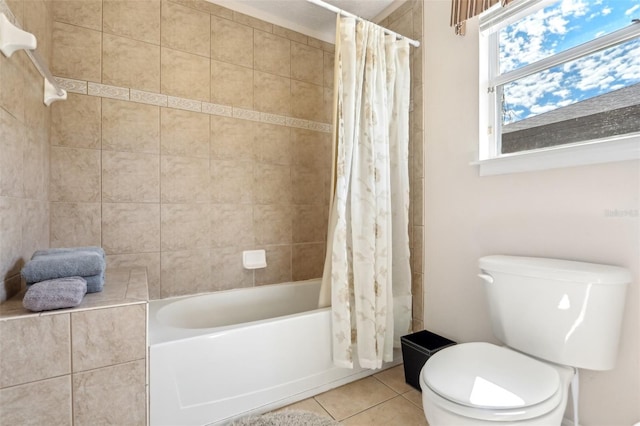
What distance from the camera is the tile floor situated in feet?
4.77

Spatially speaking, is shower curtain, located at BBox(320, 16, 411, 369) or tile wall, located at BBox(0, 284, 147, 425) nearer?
tile wall, located at BBox(0, 284, 147, 425)

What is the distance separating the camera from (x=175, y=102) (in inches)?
75.6

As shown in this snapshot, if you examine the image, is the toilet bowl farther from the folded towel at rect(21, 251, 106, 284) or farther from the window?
the folded towel at rect(21, 251, 106, 284)

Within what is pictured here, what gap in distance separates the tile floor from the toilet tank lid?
83 cm

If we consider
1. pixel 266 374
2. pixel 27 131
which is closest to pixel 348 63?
pixel 27 131

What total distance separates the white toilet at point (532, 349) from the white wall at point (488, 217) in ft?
0.40

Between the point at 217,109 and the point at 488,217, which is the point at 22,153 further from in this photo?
the point at 488,217

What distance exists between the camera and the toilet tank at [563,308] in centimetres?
107

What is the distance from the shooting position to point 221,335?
1.36 m

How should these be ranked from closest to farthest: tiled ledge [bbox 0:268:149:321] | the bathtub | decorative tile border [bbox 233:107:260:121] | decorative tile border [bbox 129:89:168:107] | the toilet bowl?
the toilet bowl < tiled ledge [bbox 0:268:149:321] < the bathtub < decorative tile border [bbox 129:89:168:107] < decorative tile border [bbox 233:107:260:121]

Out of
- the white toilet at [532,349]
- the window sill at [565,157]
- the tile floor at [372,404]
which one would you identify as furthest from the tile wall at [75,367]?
the window sill at [565,157]

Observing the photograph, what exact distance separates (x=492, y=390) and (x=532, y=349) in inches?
16.6

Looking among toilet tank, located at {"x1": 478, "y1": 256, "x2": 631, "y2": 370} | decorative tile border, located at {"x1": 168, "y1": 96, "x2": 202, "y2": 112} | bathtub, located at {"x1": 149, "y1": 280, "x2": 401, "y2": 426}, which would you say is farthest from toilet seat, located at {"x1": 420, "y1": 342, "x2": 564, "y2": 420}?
decorative tile border, located at {"x1": 168, "y1": 96, "x2": 202, "y2": 112}

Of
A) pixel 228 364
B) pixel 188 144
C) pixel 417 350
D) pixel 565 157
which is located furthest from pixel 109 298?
pixel 565 157
